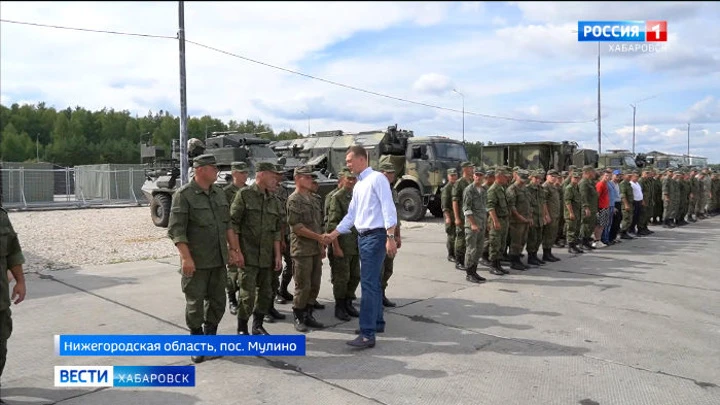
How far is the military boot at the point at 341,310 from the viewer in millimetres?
5656

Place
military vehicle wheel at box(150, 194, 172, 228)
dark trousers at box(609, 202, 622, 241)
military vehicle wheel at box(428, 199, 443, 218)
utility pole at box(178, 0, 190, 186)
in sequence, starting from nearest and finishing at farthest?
utility pole at box(178, 0, 190, 186)
dark trousers at box(609, 202, 622, 241)
military vehicle wheel at box(150, 194, 172, 228)
military vehicle wheel at box(428, 199, 443, 218)

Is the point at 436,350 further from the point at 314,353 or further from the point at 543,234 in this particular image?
the point at 543,234

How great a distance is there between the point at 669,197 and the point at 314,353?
44.9 feet

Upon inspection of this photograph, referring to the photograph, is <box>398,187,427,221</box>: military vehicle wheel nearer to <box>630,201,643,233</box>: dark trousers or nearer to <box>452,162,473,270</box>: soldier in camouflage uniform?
<box>630,201,643,233</box>: dark trousers

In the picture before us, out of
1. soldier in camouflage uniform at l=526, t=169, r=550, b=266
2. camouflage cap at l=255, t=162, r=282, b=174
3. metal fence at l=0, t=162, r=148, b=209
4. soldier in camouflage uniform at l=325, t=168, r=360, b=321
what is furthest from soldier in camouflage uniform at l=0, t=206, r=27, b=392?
Answer: metal fence at l=0, t=162, r=148, b=209

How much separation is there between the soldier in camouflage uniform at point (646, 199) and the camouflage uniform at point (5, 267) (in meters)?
13.1

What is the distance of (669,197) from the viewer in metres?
14.9

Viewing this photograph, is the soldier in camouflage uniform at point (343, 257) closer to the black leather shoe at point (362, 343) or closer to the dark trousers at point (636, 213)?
the black leather shoe at point (362, 343)

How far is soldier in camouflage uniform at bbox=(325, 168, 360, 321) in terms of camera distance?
5.66 m

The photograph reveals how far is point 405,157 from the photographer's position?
55.8 feet

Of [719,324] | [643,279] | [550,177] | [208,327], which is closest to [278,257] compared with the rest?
[208,327]

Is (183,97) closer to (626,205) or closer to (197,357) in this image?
(197,357)

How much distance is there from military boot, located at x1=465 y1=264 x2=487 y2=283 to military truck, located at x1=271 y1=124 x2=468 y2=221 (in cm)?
759

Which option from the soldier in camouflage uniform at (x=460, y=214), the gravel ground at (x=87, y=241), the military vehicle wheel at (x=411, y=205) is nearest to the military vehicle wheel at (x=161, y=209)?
the gravel ground at (x=87, y=241)
